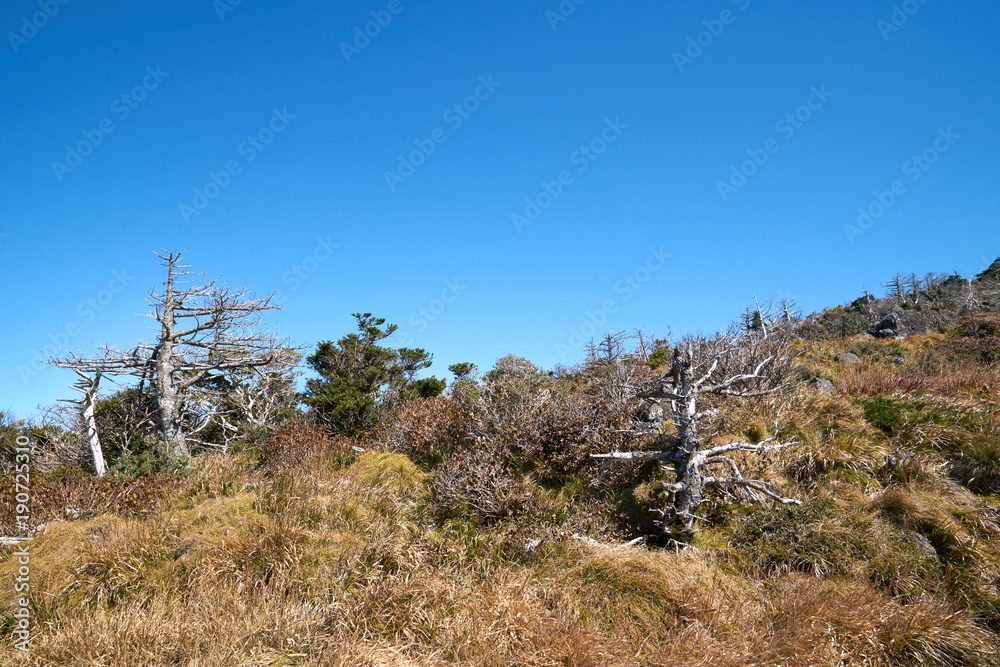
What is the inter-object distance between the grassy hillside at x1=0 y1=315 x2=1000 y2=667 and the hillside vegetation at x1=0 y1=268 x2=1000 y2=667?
0.03 metres

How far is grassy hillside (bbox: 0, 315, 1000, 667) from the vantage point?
3914 mm

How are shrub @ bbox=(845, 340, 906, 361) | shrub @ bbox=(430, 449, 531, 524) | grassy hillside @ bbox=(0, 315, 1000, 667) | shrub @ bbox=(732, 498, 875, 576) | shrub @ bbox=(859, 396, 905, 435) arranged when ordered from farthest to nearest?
shrub @ bbox=(845, 340, 906, 361) → shrub @ bbox=(859, 396, 905, 435) → shrub @ bbox=(430, 449, 531, 524) → shrub @ bbox=(732, 498, 875, 576) → grassy hillside @ bbox=(0, 315, 1000, 667)

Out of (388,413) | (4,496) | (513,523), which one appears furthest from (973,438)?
(4,496)

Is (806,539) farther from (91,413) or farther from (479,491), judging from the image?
(91,413)

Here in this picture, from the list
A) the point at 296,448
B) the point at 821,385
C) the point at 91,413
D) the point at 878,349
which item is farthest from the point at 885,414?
the point at 91,413

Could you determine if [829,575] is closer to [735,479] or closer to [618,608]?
[735,479]

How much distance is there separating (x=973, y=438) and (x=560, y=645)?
713 cm

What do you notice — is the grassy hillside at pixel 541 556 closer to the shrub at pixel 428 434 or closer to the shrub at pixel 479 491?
the shrub at pixel 479 491

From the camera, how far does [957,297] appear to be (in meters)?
29.8

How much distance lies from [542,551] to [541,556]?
72 millimetres

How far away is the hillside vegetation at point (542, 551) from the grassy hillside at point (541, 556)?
26 millimetres

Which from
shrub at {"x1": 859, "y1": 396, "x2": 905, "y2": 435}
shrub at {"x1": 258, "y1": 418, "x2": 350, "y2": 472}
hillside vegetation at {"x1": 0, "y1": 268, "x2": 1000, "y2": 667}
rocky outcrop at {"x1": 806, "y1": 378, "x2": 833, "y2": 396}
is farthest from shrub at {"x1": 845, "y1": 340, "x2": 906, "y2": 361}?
shrub at {"x1": 258, "y1": 418, "x2": 350, "y2": 472}

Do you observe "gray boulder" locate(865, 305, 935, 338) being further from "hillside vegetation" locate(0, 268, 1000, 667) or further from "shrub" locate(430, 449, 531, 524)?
"shrub" locate(430, 449, 531, 524)

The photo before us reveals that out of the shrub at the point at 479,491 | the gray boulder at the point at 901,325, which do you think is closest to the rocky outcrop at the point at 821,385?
the shrub at the point at 479,491
